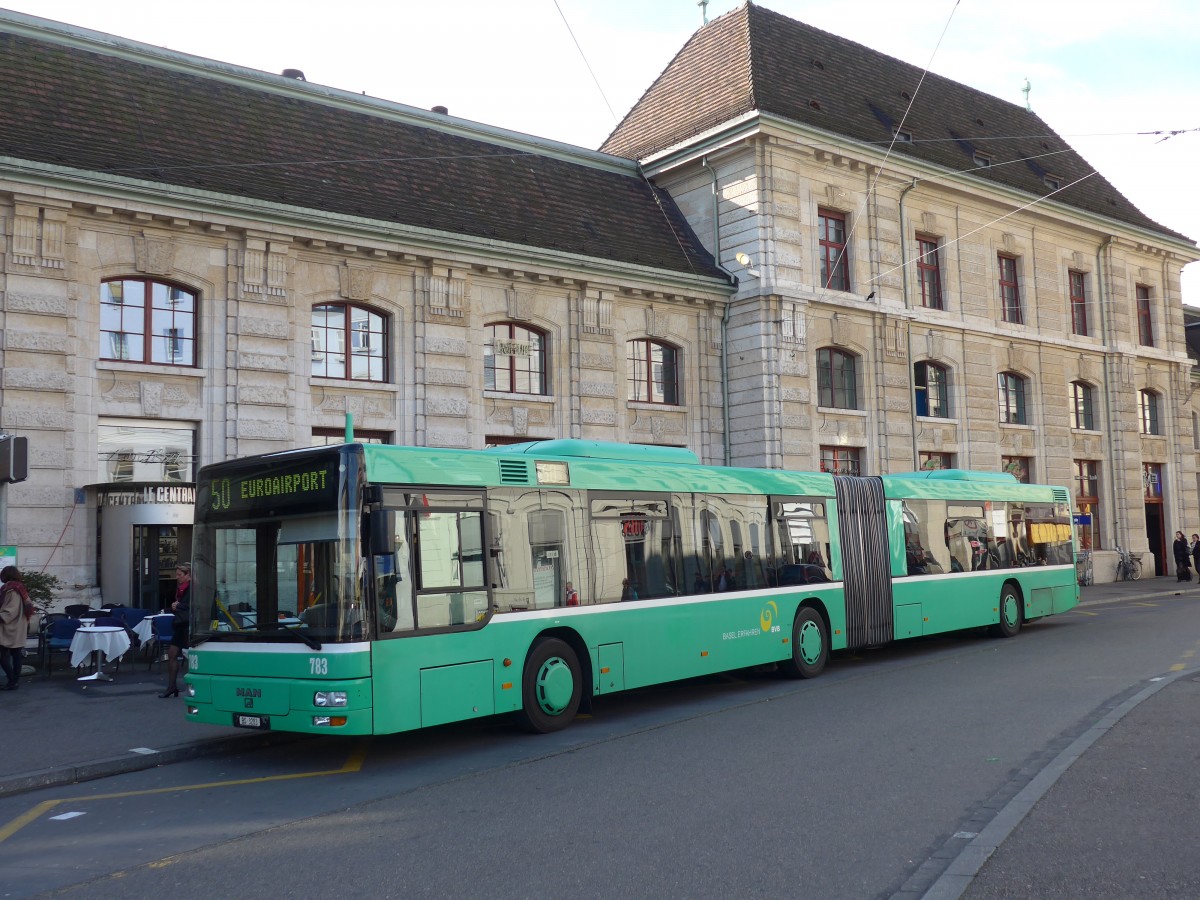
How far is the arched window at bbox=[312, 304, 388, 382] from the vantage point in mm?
20516

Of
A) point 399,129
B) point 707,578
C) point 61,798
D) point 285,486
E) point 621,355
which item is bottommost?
point 61,798

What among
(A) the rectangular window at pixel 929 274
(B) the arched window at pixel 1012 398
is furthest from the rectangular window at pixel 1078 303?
(A) the rectangular window at pixel 929 274

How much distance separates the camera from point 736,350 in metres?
26.5

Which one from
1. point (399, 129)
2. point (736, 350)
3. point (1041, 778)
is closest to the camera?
point (1041, 778)

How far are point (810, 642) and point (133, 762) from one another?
29.0ft

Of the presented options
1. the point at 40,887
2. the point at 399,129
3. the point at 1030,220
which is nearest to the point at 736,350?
the point at 399,129

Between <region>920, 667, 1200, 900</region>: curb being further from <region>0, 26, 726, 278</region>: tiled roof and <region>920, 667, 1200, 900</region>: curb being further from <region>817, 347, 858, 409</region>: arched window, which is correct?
<region>817, 347, 858, 409</region>: arched window

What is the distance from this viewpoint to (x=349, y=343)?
2084 centimetres

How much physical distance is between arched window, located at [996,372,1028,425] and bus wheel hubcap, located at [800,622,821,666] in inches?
760

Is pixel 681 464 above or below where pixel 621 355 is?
below

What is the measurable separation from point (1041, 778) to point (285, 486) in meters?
6.52

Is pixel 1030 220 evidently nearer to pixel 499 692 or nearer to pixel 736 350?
pixel 736 350

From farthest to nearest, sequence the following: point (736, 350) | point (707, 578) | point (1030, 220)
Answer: point (1030, 220)
point (736, 350)
point (707, 578)

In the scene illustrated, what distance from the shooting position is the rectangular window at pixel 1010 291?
33.2m
